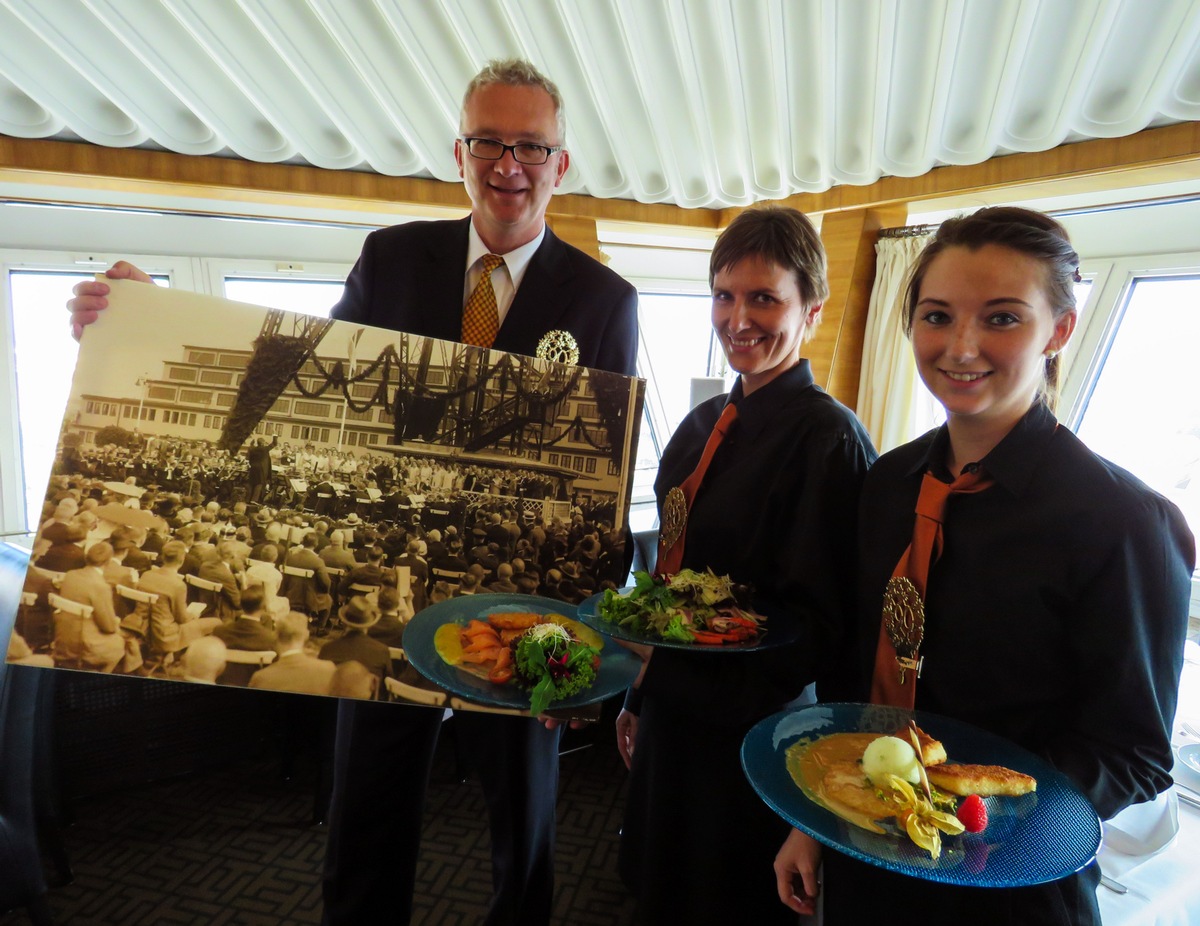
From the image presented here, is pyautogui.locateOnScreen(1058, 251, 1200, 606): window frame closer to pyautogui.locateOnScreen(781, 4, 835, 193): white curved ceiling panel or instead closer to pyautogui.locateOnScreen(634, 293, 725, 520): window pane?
pyautogui.locateOnScreen(781, 4, 835, 193): white curved ceiling panel

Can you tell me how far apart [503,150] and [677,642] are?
3.80ft

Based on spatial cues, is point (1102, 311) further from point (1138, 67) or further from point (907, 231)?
point (1138, 67)

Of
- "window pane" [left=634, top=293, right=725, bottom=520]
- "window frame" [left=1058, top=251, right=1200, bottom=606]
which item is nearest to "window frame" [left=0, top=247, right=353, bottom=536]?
"window pane" [left=634, top=293, right=725, bottom=520]

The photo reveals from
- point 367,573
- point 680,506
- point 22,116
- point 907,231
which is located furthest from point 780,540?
point 22,116

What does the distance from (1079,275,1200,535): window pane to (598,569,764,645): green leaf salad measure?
404 centimetres

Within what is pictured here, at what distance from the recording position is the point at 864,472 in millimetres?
1506

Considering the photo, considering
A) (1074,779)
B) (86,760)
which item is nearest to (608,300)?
(1074,779)

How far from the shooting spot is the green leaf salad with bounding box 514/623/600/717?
4.02ft

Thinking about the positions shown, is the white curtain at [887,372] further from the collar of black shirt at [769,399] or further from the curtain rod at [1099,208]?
the collar of black shirt at [769,399]

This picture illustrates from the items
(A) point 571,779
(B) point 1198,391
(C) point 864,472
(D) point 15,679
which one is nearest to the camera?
(C) point 864,472

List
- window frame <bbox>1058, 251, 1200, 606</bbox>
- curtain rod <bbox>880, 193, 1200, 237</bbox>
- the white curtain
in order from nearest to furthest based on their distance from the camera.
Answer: curtain rod <bbox>880, 193, 1200, 237</bbox> < window frame <bbox>1058, 251, 1200, 606</bbox> < the white curtain

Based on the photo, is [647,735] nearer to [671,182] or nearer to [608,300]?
[608,300]

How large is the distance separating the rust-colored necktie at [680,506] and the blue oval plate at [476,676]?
0.29m

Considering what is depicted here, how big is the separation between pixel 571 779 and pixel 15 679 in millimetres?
2252
